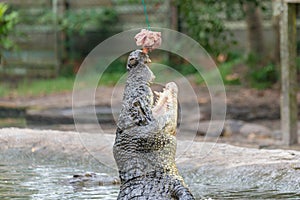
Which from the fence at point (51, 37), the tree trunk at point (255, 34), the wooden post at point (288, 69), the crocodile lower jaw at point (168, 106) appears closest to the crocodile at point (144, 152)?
the crocodile lower jaw at point (168, 106)

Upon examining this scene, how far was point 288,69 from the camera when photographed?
793cm

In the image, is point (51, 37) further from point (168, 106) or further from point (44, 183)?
point (168, 106)

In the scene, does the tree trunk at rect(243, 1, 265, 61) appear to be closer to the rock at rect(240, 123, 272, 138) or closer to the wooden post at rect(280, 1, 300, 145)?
the rock at rect(240, 123, 272, 138)

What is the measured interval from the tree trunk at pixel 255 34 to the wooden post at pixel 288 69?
17.6 ft

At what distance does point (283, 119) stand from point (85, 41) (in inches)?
345

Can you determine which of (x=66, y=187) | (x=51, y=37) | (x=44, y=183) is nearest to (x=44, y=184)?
(x=44, y=183)

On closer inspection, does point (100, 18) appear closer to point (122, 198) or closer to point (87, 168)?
point (87, 168)

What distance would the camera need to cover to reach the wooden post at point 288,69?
786 centimetres

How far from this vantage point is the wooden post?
7.86 m

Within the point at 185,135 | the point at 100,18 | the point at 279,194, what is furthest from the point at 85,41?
the point at 279,194

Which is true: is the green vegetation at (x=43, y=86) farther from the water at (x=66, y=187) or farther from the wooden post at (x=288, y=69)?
the water at (x=66, y=187)

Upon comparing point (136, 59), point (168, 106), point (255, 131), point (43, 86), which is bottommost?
point (255, 131)

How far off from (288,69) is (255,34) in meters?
5.79

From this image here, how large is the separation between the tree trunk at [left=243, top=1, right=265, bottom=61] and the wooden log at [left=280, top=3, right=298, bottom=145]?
5360mm
